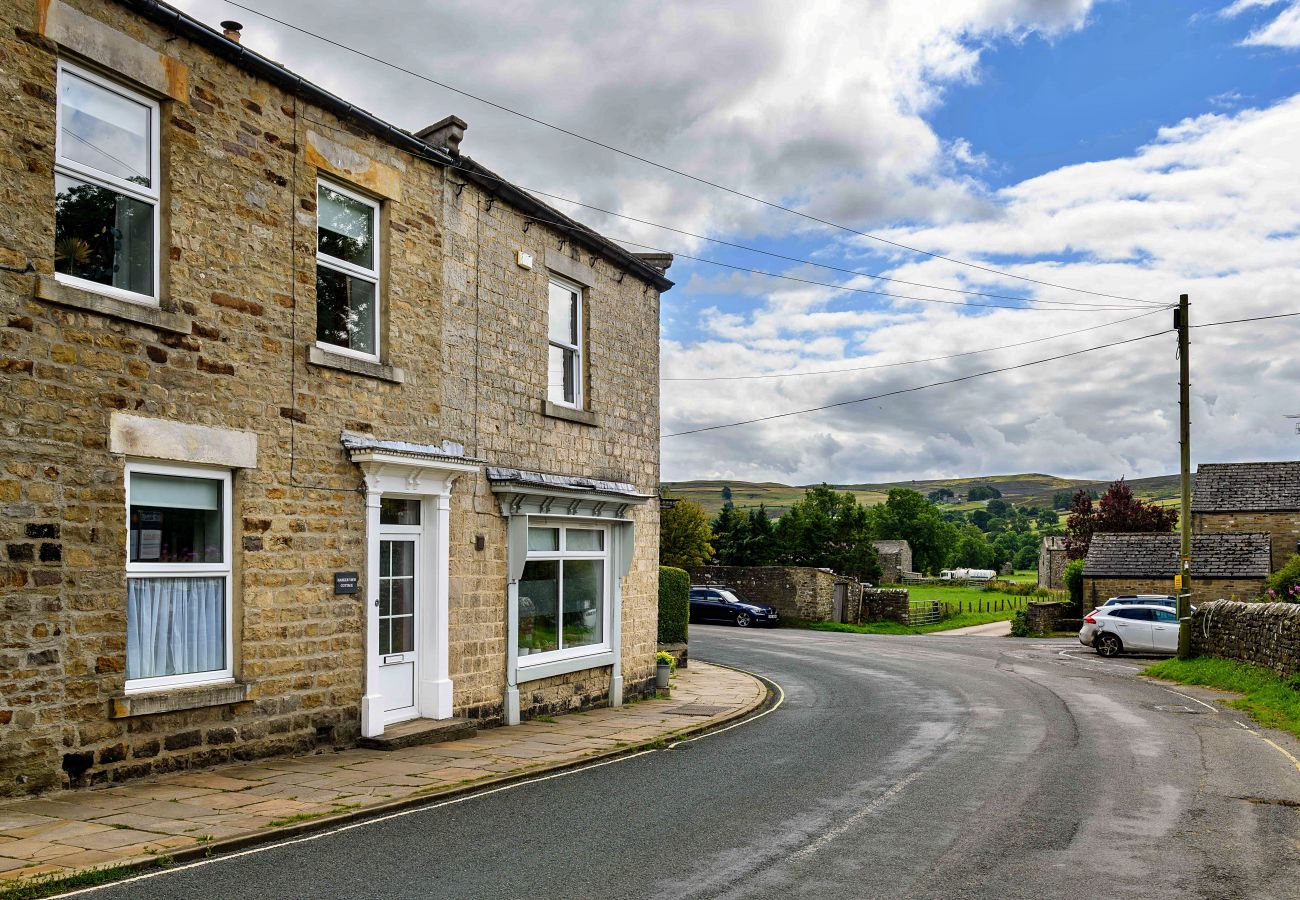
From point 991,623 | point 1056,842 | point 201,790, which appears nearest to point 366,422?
point 201,790

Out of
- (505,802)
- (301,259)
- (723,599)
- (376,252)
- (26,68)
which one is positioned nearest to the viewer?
(26,68)

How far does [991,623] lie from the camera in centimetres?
4816

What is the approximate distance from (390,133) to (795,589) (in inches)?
1278

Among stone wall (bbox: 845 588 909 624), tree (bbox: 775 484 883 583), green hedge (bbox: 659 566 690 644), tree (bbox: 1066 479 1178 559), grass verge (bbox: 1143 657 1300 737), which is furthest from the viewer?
tree (bbox: 1066 479 1178 559)

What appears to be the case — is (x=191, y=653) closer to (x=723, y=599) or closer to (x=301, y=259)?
(x=301, y=259)

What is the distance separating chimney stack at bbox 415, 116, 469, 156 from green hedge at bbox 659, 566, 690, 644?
1249 cm

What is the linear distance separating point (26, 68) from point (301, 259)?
302 centimetres

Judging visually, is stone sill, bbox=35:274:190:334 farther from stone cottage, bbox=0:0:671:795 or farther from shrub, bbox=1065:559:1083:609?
shrub, bbox=1065:559:1083:609

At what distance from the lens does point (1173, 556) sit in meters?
41.7

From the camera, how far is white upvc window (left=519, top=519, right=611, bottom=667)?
14.3 metres

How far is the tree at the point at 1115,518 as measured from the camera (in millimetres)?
63594

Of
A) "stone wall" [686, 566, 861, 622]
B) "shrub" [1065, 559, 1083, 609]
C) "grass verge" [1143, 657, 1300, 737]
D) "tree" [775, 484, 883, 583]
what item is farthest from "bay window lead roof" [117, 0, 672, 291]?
"tree" [775, 484, 883, 583]

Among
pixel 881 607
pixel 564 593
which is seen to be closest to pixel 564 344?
pixel 564 593

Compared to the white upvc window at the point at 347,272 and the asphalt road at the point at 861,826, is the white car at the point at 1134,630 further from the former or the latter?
the white upvc window at the point at 347,272
